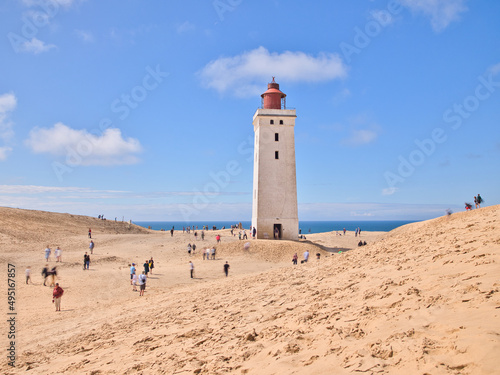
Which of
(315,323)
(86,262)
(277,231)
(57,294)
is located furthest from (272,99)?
(315,323)

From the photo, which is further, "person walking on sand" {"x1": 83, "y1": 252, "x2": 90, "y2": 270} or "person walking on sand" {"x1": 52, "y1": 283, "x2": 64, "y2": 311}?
"person walking on sand" {"x1": 83, "y1": 252, "x2": 90, "y2": 270}

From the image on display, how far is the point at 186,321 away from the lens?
10.3m

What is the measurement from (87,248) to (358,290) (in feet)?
110

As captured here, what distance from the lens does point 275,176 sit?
3678 cm

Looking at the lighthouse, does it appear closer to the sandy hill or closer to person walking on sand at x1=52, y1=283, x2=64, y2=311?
person walking on sand at x1=52, y1=283, x2=64, y2=311

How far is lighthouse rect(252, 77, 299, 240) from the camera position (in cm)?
3656

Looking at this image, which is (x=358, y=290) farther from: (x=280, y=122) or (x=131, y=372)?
(x=280, y=122)

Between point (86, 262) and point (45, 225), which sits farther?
point (45, 225)

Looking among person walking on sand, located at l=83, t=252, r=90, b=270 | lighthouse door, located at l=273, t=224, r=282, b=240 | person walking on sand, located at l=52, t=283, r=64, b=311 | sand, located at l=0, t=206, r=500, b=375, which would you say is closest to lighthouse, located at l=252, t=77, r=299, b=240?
lighthouse door, located at l=273, t=224, r=282, b=240

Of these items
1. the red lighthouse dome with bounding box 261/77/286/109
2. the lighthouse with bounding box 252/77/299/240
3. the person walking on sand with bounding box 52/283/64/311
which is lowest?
the person walking on sand with bounding box 52/283/64/311

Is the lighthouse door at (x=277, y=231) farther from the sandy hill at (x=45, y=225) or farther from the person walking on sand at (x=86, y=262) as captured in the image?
the sandy hill at (x=45, y=225)

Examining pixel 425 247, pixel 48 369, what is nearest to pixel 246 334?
pixel 48 369

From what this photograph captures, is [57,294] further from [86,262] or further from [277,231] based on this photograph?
[277,231]

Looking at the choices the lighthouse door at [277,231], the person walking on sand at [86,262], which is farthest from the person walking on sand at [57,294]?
the lighthouse door at [277,231]
